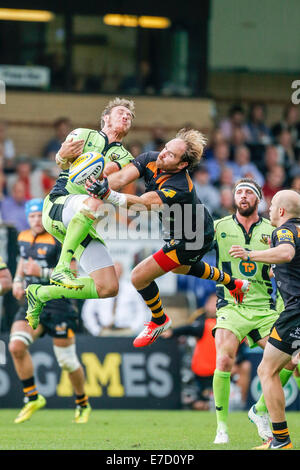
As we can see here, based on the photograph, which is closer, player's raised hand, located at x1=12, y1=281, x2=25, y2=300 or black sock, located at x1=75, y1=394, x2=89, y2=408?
player's raised hand, located at x1=12, y1=281, x2=25, y2=300

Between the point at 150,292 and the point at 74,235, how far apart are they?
1.15m

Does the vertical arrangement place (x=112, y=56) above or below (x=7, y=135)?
above

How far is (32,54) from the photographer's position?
19266mm

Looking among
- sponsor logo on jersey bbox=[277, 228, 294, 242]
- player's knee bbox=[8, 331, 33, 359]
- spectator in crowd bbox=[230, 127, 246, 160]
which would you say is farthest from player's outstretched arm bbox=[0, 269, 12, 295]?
spectator in crowd bbox=[230, 127, 246, 160]

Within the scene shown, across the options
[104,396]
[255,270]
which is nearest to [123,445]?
[255,270]

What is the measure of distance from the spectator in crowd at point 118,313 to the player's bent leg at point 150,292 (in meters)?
4.45

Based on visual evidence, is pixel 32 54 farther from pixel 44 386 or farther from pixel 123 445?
pixel 123 445

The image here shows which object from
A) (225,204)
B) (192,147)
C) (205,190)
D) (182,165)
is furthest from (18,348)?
(205,190)

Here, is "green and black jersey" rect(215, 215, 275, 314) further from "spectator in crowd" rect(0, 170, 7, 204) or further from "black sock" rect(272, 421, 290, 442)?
"spectator in crowd" rect(0, 170, 7, 204)

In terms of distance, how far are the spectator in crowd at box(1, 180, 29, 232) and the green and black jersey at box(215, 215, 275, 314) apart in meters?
5.51

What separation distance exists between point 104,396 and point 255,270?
4.57 m

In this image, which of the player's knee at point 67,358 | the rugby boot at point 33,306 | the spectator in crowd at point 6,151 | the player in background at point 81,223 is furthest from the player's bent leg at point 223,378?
the spectator in crowd at point 6,151

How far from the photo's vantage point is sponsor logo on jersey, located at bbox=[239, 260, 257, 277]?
10836mm

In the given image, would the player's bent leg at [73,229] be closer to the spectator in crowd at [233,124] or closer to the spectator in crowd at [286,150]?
the spectator in crowd at [286,150]
